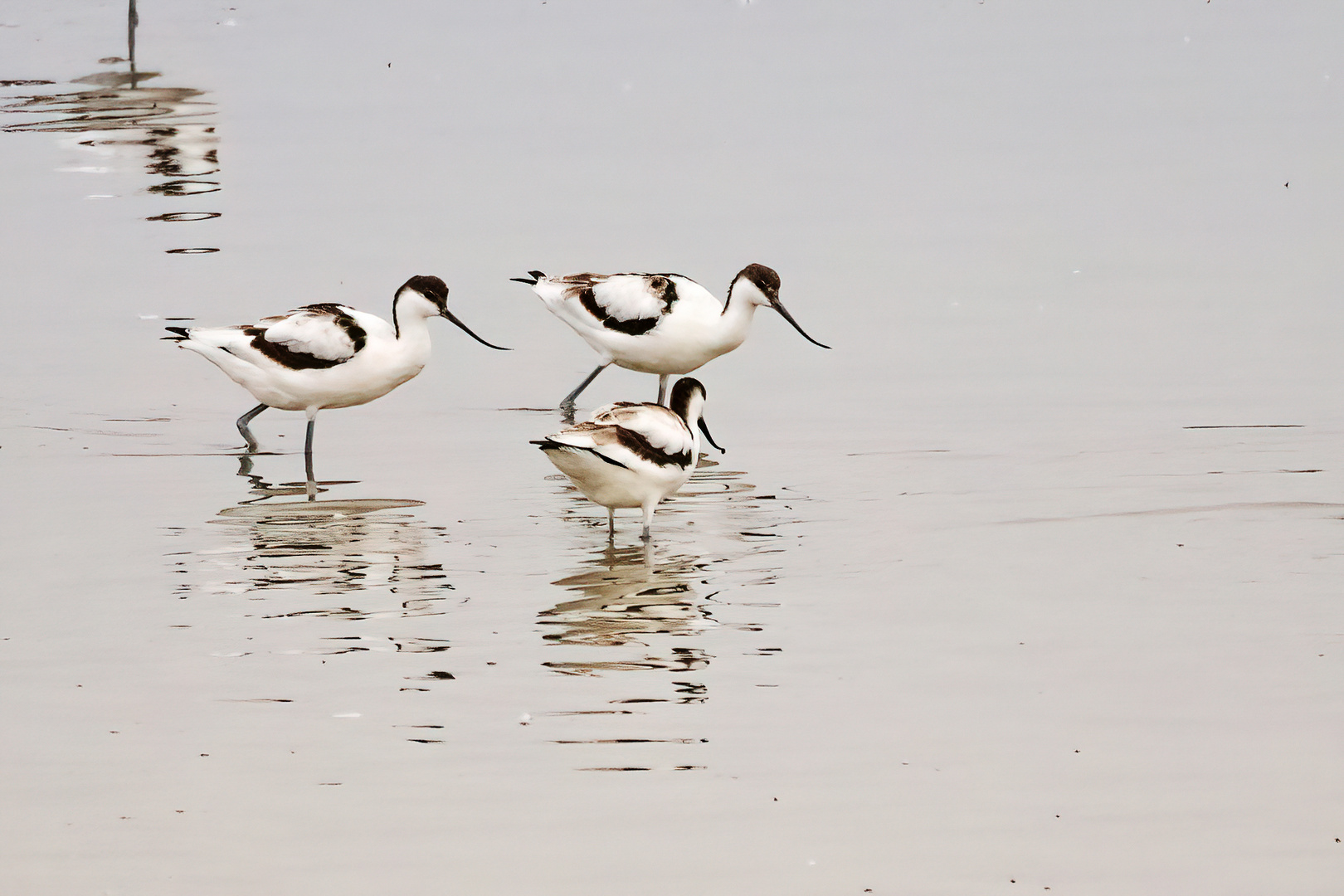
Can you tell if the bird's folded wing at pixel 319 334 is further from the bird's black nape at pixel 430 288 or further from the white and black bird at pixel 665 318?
the white and black bird at pixel 665 318

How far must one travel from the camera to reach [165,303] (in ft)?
46.9

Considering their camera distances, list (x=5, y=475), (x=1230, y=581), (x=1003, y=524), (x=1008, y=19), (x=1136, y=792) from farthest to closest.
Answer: (x=1008, y=19), (x=5, y=475), (x=1003, y=524), (x=1230, y=581), (x=1136, y=792)

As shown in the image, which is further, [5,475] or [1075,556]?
[5,475]

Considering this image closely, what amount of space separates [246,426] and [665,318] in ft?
8.00

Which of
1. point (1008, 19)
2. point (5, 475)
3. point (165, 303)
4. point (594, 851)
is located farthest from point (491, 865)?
point (1008, 19)

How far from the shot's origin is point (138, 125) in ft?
69.9

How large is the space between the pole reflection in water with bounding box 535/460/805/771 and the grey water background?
0.11 ft

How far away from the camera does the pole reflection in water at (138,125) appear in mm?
18672

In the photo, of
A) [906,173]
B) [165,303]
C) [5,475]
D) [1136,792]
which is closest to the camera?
[1136,792]

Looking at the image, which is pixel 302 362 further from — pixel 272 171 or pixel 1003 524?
pixel 272 171

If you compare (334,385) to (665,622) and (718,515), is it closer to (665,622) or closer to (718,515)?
(718,515)

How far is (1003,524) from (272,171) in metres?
10.9

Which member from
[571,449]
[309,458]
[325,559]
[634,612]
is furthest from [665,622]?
[309,458]

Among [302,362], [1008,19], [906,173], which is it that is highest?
[1008,19]
